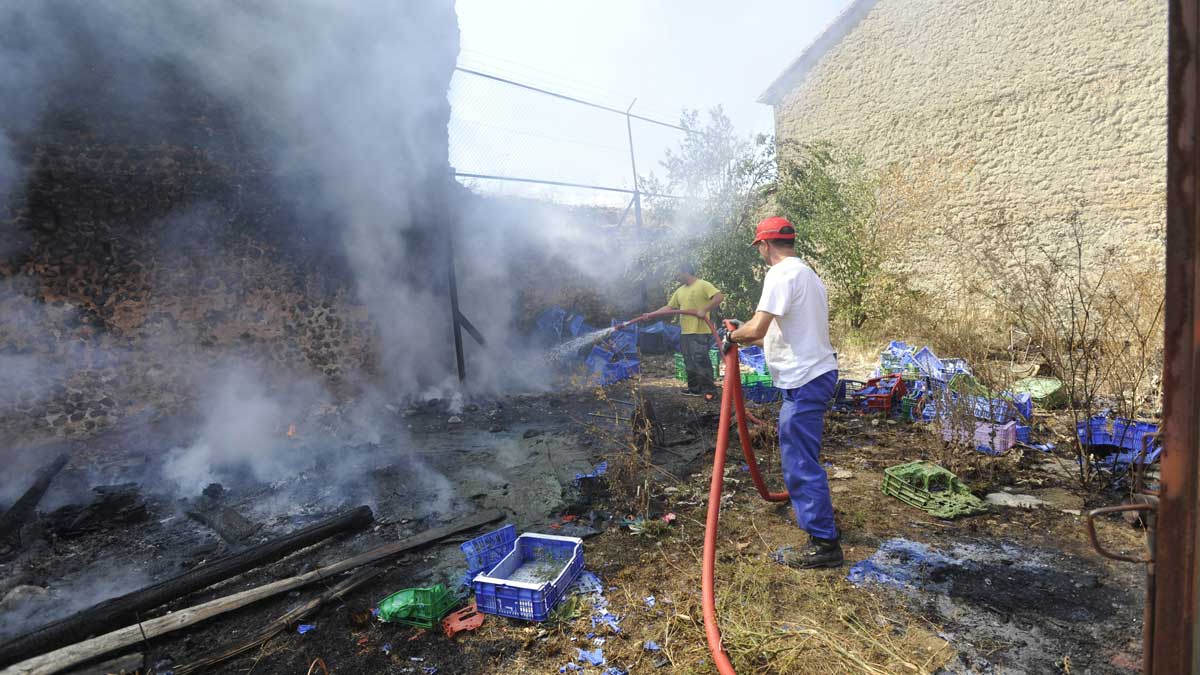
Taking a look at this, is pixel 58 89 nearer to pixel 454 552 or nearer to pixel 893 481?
pixel 454 552

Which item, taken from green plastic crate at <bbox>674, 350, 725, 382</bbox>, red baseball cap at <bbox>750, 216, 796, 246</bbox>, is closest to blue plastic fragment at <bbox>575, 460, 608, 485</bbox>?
red baseball cap at <bbox>750, 216, 796, 246</bbox>

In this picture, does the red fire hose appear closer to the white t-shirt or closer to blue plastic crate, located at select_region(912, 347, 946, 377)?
the white t-shirt

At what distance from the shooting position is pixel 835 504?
3920mm

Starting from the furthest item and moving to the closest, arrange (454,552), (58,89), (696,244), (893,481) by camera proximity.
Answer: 1. (696,244)
2. (58,89)
3. (893,481)
4. (454,552)

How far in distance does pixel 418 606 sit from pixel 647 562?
51.0 inches

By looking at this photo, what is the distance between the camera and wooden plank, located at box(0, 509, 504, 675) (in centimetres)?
263

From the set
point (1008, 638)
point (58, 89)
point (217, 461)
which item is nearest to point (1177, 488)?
point (1008, 638)

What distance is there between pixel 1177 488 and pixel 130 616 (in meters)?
4.34

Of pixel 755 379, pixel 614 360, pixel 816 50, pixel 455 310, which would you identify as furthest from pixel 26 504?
pixel 816 50

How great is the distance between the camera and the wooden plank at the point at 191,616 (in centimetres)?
263

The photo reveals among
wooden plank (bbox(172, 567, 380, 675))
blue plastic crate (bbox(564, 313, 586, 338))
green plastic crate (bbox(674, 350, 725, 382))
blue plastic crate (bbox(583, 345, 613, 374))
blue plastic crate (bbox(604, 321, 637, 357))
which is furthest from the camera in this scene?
blue plastic crate (bbox(564, 313, 586, 338))

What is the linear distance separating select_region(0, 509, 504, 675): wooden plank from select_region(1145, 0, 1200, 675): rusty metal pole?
3582mm

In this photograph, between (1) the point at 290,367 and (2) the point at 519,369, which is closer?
(1) the point at 290,367

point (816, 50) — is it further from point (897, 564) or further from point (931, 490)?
point (897, 564)
